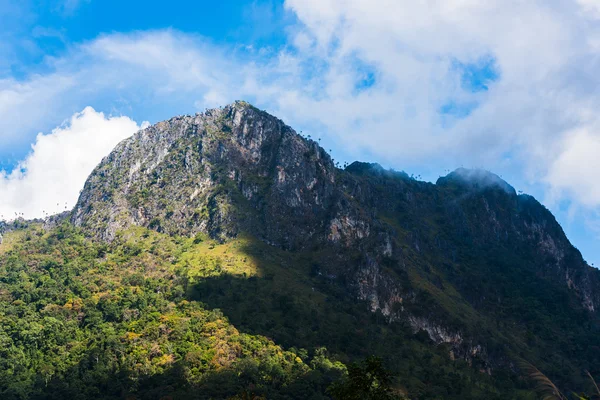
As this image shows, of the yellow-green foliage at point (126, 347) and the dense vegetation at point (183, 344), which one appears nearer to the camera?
the yellow-green foliage at point (126, 347)

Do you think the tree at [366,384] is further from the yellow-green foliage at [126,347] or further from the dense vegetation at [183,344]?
the yellow-green foliage at [126,347]

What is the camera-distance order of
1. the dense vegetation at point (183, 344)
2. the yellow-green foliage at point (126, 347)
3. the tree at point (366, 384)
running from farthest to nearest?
the dense vegetation at point (183, 344) → the yellow-green foliage at point (126, 347) → the tree at point (366, 384)

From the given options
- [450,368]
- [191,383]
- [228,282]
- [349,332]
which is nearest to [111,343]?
[191,383]

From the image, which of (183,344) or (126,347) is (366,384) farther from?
(126,347)

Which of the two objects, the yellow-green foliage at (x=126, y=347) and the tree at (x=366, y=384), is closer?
the tree at (x=366, y=384)

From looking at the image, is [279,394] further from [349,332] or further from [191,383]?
[349,332]

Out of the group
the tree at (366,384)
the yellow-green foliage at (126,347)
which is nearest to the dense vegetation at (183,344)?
the yellow-green foliage at (126,347)

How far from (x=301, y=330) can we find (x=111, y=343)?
215 feet

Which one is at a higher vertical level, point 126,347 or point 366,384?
point 126,347

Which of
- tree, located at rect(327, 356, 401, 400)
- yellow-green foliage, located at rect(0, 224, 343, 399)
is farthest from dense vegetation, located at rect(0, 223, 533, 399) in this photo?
tree, located at rect(327, 356, 401, 400)

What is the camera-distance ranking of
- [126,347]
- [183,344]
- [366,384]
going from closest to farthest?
[366,384], [126,347], [183,344]

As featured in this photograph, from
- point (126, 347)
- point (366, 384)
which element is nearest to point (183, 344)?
point (126, 347)

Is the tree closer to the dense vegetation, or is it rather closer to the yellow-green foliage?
the dense vegetation

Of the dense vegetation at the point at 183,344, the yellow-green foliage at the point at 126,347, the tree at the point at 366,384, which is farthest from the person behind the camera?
the dense vegetation at the point at 183,344
